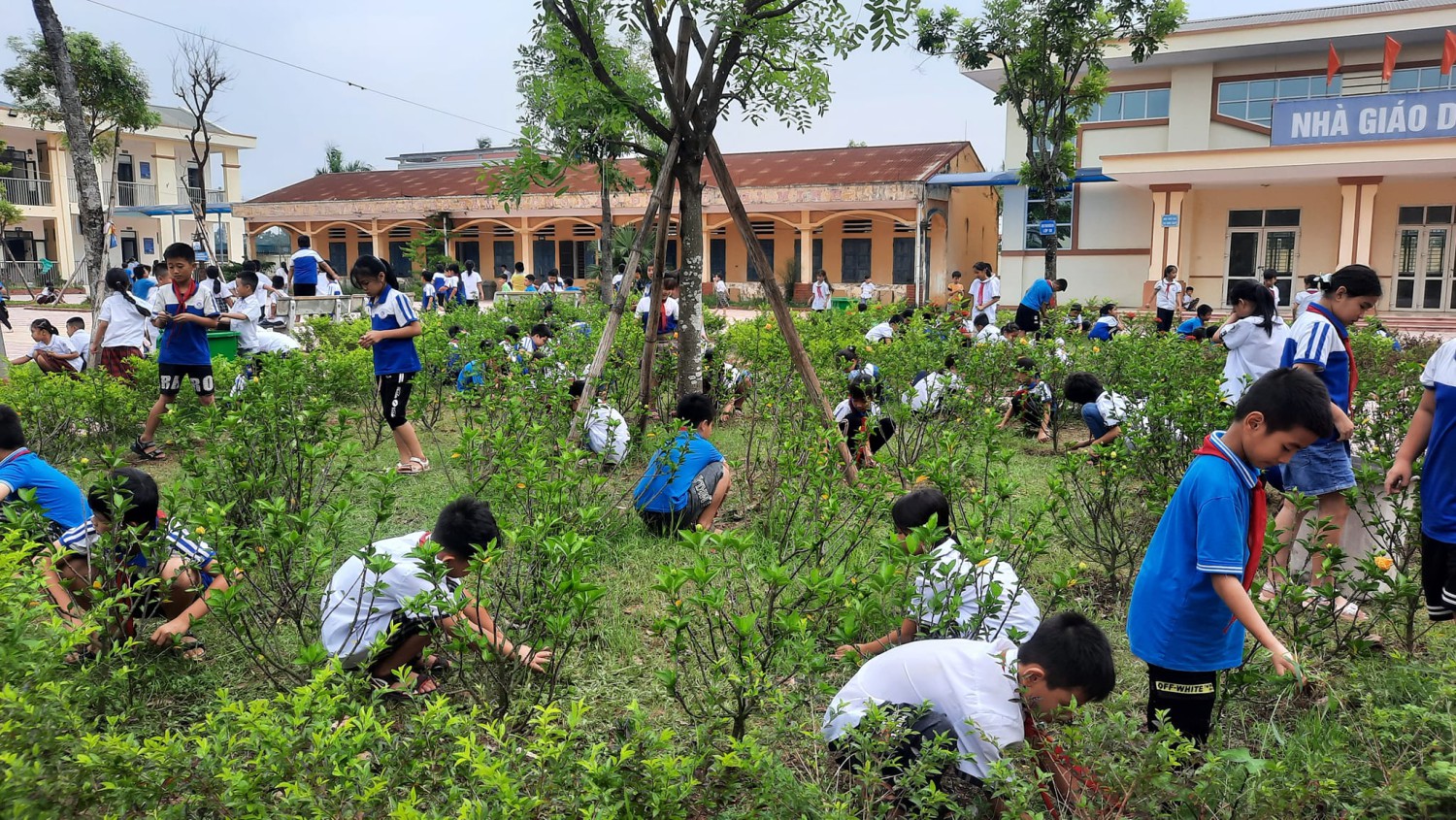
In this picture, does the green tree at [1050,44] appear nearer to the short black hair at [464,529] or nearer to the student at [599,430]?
Answer: the student at [599,430]

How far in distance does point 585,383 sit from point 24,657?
3740 millimetres

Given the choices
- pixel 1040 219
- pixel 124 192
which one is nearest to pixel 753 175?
pixel 1040 219

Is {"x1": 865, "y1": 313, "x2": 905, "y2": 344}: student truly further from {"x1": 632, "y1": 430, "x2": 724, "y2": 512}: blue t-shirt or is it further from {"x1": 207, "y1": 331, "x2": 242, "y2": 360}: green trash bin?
{"x1": 207, "y1": 331, "x2": 242, "y2": 360}: green trash bin

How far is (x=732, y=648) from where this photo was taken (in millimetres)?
2721

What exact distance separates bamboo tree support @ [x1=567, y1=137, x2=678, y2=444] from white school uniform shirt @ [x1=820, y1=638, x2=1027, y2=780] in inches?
121

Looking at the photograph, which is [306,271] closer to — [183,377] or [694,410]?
[183,377]

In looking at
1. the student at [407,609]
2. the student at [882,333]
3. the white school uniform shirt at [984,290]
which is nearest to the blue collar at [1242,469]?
the student at [407,609]

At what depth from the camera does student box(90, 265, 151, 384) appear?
7832mm

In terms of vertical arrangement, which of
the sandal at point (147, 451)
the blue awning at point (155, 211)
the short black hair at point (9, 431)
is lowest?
the sandal at point (147, 451)

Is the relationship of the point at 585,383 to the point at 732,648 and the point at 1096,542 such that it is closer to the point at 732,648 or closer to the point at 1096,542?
the point at 1096,542

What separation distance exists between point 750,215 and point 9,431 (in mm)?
25793

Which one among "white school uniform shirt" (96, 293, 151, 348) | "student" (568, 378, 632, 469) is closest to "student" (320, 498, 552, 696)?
"student" (568, 378, 632, 469)

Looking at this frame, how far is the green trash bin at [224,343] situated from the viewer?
8.21 metres

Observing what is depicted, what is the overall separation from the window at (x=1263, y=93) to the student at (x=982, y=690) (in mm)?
21094
